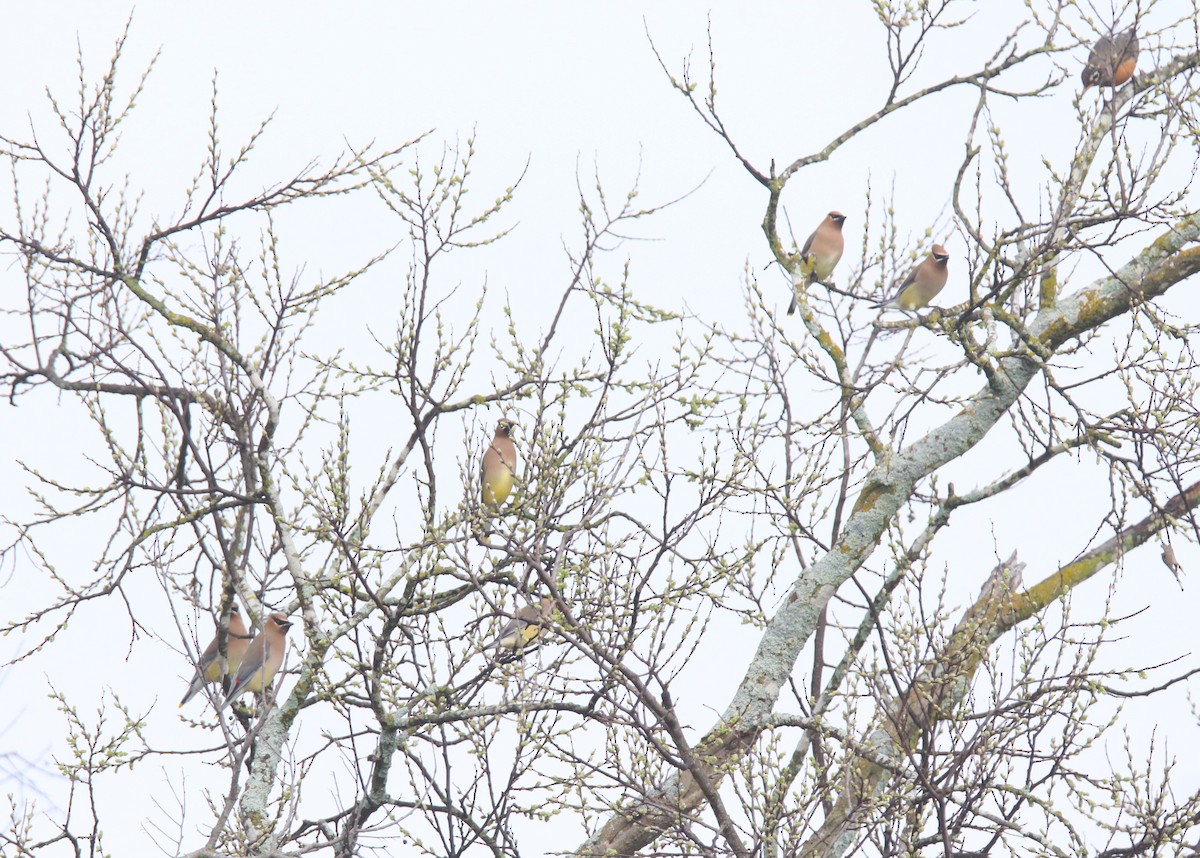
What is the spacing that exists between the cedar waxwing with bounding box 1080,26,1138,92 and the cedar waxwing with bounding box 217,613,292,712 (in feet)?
19.0

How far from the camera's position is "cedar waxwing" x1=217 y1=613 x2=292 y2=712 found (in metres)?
7.30

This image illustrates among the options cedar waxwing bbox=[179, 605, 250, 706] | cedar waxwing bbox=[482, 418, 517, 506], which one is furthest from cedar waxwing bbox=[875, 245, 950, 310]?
cedar waxwing bbox=[179, 605, 250, 706]

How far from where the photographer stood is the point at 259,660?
8.02 meters

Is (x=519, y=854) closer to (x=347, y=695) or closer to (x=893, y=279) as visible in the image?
(x=347, y=695)

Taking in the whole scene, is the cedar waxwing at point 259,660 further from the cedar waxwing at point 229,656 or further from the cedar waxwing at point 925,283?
the cedar waxwing at point 925,283

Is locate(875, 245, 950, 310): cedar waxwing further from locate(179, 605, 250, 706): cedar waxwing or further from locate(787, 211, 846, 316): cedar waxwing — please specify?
locate(179, 605, 250, 706): cedar waxwing

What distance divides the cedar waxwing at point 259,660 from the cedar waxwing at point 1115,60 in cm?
580

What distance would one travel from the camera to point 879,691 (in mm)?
5621

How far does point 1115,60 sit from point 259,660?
626cm

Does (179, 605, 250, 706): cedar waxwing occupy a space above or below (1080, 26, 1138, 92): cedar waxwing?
below

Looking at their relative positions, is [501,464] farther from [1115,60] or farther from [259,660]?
[1115,60]

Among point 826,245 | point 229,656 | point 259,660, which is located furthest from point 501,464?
point 826,245

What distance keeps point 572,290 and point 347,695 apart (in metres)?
2.26

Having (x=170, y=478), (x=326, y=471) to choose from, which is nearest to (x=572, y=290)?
(x=326, y=471)
